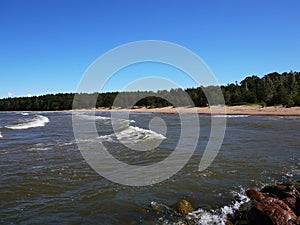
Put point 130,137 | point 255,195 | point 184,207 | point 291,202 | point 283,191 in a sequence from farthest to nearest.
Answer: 1. point 130,137
2. point 255,195
3. point 283,191
4. point 184,207
5. point 291,202

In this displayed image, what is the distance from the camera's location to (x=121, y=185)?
10445mm

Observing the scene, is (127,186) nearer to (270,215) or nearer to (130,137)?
(270,215)

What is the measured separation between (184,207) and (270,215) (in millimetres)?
2390

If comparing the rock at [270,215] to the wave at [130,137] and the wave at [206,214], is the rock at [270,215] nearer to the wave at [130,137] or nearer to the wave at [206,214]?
the wave at [206,214]

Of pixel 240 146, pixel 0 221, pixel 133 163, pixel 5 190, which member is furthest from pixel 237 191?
pixel 240 146

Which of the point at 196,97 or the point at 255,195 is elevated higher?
the point at 196,97

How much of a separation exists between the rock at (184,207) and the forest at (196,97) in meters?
56.9

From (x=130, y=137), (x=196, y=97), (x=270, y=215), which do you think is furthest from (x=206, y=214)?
(x=196, y=97)

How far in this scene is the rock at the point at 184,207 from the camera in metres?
7.83

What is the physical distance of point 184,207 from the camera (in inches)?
314

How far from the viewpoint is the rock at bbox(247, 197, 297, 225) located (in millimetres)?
6156

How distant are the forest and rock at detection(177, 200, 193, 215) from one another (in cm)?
5685

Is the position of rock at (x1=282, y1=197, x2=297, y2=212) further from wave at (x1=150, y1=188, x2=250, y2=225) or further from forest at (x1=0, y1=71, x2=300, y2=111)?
forest at (x1=0, y1=71, x2=300, y2=111)

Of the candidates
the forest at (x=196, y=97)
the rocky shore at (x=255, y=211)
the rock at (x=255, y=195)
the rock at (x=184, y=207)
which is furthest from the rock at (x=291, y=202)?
the forest at (x=196, y=97)
